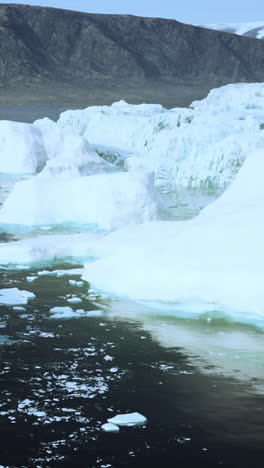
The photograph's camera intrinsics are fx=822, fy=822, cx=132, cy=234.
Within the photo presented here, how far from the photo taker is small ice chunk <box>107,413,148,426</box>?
17.4 ft

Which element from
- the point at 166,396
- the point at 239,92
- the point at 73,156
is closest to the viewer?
the point at 166,396

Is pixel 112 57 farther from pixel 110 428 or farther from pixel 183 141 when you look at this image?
pixel 110 428

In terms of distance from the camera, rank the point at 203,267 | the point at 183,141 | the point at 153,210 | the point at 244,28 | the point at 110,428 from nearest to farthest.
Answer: the point at 110,428 → the point at 203,267 → the point at 153,210 → the point at 183,141 → the point at 244,28

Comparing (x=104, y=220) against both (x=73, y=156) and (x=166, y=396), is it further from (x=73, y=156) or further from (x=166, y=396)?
(x=166, y=396)

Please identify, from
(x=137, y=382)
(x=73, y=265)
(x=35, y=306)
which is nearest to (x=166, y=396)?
(x=137, y=382)

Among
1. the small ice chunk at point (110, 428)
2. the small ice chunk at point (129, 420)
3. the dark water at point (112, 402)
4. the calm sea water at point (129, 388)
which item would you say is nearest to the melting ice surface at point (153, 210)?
the calm sea water at point (129, 388)

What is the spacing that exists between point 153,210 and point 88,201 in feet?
3.79

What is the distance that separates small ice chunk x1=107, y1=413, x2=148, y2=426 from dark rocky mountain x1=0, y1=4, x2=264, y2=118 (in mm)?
78648

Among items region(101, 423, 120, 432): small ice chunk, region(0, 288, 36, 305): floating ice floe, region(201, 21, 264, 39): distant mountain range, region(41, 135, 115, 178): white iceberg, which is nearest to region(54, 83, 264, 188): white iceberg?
region(41, 135, 115, 178): white iceberg

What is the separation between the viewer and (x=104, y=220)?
555 inches

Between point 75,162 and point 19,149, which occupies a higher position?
point 75,162

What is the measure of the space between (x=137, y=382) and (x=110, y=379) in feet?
0.68

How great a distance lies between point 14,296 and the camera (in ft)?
28.8

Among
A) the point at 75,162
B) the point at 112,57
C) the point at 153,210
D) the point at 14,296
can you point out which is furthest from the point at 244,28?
the point at 14,296
